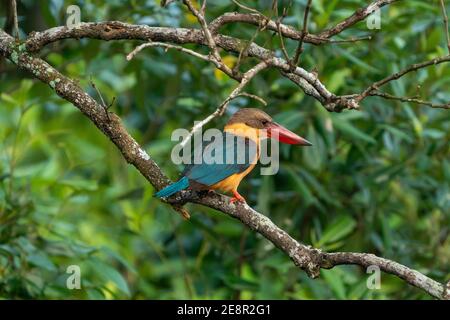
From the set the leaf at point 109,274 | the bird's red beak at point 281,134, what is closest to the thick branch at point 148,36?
the bird's red beak at point 281,134

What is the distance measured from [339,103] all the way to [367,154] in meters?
2.43

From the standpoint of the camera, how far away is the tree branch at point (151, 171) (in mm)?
3391

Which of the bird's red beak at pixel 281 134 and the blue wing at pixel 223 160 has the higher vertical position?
the bird's red beak at pixel 281 134

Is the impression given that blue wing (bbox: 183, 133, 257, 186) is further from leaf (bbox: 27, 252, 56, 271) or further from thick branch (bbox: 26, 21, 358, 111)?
leaf (bbox: 27, 252, 56, 271)

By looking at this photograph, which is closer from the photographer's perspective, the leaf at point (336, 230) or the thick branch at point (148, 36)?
the thick branch at point (148, 36)

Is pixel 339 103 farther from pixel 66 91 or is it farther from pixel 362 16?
pixel 66 91

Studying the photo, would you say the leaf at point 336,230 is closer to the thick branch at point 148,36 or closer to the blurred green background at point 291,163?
the blurred green background at point 291,163

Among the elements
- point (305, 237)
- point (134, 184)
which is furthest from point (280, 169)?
point (134, 184)

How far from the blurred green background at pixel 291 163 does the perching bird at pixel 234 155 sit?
0.69m

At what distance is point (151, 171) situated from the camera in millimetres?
3770

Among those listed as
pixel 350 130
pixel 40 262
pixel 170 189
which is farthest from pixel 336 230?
pixel 170 189

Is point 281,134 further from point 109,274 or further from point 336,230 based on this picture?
point 109,274

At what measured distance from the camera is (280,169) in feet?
18.9

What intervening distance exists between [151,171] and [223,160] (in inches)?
23.1
